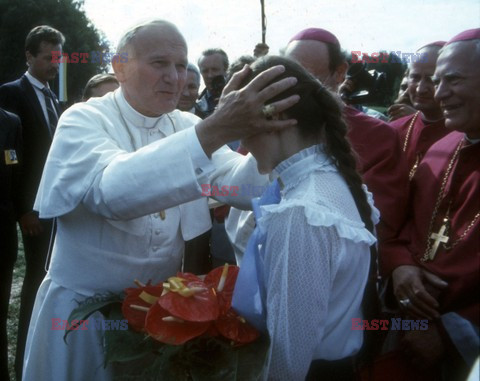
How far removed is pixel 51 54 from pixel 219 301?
16.4 ft

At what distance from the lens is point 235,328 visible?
5.81 feet

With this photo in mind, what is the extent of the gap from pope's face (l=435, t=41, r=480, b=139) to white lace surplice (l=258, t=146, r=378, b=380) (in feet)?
2.43

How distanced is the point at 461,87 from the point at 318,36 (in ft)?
5.83

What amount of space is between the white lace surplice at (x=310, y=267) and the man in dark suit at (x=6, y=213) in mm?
2816

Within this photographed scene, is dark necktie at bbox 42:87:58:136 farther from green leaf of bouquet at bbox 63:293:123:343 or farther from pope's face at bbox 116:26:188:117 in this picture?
green leaf of bouquet at bbox 63:293:123:343

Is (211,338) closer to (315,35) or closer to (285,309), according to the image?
(285,309)

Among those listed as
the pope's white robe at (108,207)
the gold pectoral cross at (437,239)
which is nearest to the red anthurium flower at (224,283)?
the pope's white robe at (108,207)

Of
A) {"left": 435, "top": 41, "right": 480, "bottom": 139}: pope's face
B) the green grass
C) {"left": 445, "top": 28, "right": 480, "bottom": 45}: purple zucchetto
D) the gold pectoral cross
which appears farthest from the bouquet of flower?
the green grass

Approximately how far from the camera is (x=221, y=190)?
2.70 m

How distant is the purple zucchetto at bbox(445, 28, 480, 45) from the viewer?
90.7 inches

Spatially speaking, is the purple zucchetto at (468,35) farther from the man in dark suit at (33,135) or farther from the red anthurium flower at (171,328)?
the man in dark suit at (33,135)

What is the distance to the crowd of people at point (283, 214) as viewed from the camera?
1.79m

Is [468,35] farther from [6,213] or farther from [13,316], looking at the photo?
[13,316]

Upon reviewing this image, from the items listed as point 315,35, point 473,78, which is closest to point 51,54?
point 315,35
